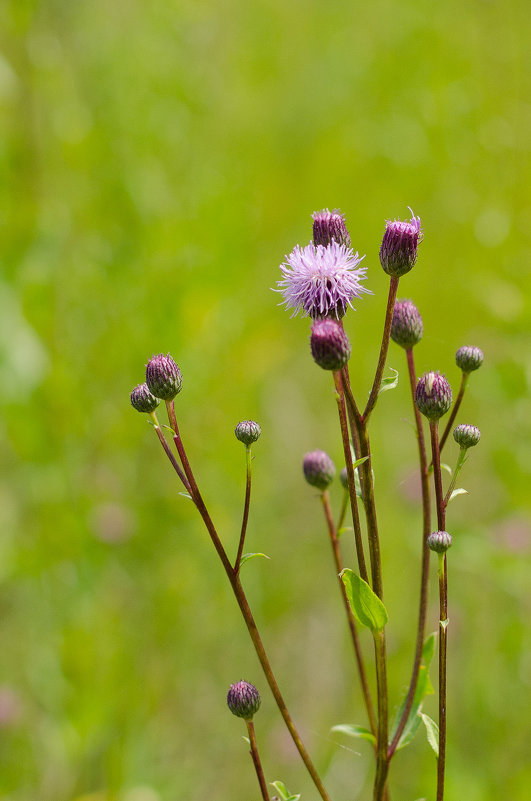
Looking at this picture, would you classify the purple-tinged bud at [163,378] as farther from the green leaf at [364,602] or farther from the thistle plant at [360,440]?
the green leaf at [364,602]

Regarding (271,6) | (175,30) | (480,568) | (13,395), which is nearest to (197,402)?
(13,395)

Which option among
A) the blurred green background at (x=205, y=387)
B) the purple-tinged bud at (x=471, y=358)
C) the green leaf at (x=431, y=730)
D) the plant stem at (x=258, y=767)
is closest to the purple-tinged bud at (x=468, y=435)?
the purple-tinged bud at (x=471, y=358)

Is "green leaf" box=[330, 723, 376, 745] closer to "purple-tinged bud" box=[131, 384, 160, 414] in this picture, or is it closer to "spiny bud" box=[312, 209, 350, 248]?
"purple-tinged bud" box=[131, 384, 160, 414]

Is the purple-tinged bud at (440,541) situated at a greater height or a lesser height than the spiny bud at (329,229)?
lesser

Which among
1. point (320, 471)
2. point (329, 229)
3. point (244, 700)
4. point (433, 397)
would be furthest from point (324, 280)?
point (244, 700)

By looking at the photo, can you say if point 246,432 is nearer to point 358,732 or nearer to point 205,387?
point 358,732

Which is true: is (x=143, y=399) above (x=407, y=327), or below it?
below

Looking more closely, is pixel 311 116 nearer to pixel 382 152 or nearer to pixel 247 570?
pixel 382 152
